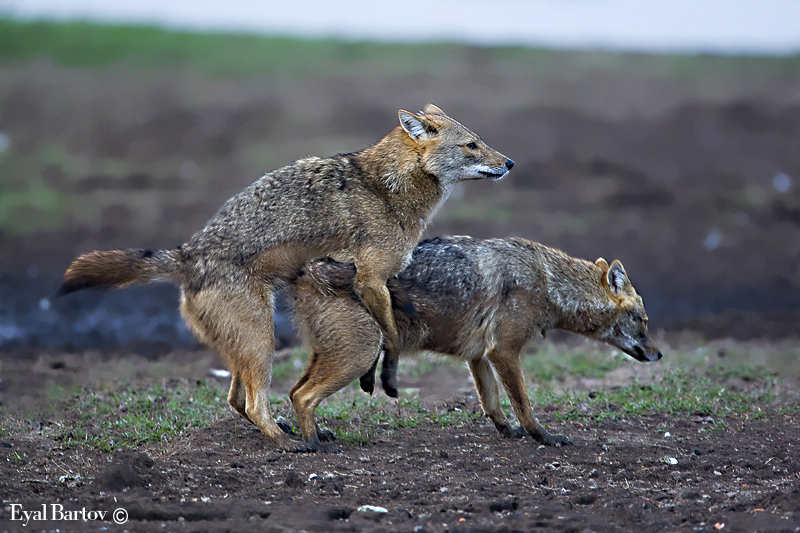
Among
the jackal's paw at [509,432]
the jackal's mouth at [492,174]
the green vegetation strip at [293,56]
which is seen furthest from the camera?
the green vegetation strip at [293,56]

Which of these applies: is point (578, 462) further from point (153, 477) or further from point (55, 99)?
point (55, 99)

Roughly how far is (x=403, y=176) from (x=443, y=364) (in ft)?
11.0

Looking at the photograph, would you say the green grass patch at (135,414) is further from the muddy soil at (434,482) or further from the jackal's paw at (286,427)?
the jackal's paw at (286,427)

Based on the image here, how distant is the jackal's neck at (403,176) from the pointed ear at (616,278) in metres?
1.62

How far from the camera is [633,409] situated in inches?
312

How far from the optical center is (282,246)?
6.73 meters

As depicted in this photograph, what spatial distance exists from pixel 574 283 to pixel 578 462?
1.70 metres

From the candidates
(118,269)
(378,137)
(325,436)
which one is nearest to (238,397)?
(325,436)

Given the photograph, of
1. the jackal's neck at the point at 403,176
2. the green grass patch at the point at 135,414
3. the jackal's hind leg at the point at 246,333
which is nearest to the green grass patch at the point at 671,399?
the jackal's neck at the point at 403,176

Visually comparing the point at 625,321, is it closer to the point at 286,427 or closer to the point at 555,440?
the point at 555,440

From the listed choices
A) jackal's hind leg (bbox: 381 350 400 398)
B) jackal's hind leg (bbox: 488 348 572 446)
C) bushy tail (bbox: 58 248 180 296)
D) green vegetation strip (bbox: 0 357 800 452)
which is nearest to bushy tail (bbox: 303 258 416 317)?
jackal's hind leg (bbox: 381 350 400 398)

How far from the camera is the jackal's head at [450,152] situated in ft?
24.4

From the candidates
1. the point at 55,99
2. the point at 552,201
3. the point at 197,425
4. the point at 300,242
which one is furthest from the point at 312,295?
the point at 55,99

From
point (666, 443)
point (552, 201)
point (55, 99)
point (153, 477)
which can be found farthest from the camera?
point (55, 99)
